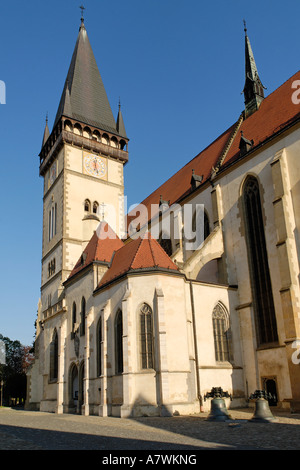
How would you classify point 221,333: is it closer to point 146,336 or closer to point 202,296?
point 202,296

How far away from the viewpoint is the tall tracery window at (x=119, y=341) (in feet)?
61.9

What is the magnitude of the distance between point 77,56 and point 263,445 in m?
38.4

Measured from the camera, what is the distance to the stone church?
691 inches

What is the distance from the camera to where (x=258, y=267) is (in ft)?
65.5

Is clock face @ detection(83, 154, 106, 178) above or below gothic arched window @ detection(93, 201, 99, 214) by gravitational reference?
above

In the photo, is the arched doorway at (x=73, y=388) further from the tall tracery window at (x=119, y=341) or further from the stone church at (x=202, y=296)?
the tall tracery window at (x=119, y=341)

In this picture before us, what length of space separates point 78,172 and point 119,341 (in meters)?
18.3

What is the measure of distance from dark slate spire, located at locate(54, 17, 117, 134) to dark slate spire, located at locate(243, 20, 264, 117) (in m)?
13.1

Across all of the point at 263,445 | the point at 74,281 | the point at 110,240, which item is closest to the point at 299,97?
the point at 110,240

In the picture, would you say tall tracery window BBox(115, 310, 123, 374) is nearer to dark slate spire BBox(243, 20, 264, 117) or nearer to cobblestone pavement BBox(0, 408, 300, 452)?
cobblestone pavement BBox(0, 408, 300, 452)

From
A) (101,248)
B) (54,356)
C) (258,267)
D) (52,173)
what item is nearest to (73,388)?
(54,356)

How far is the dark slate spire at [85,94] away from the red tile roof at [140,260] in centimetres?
1740

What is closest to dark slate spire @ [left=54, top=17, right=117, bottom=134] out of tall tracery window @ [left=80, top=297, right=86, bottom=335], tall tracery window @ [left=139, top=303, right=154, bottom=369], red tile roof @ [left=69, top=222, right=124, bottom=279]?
red tile roof @ [left=69, top=222, right=124, bottom=279]
